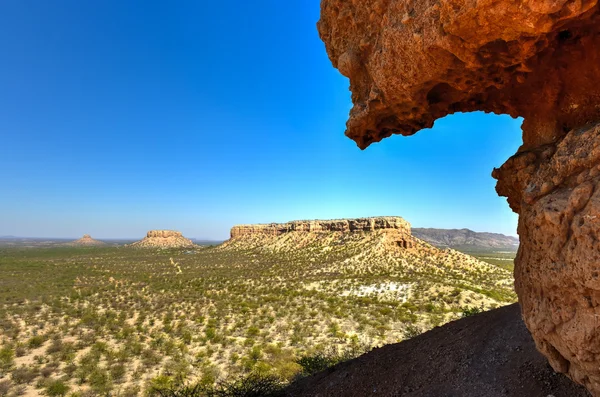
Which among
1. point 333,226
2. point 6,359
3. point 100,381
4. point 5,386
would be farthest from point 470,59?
point 333,226

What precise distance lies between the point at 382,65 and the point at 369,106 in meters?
1.15

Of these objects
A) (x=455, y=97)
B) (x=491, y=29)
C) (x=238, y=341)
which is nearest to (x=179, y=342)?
(x=238, y=341)

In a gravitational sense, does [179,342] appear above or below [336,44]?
below

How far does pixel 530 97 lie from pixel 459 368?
4.96 m

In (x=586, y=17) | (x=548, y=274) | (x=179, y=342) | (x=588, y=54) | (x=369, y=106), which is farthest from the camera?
(x=179, y=342)

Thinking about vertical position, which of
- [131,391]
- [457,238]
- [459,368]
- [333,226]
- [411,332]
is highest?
[333,226]

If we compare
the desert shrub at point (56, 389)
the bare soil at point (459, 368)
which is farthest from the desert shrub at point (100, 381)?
the bare soil at point (459, 368)

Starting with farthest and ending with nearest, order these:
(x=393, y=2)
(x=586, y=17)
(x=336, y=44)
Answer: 1. (x=336, y=44)
2. (x=393, y=2)
3. (x=586, y=17)

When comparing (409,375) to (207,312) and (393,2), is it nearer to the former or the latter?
(393,2)

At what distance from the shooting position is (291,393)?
735 cm

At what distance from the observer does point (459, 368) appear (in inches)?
220

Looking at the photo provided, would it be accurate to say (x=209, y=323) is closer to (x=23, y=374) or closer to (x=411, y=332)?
(x=23, y=374)

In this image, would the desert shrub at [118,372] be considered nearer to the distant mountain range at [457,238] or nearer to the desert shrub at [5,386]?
the desert shrub at [5,386]

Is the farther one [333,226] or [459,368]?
[333,226]
